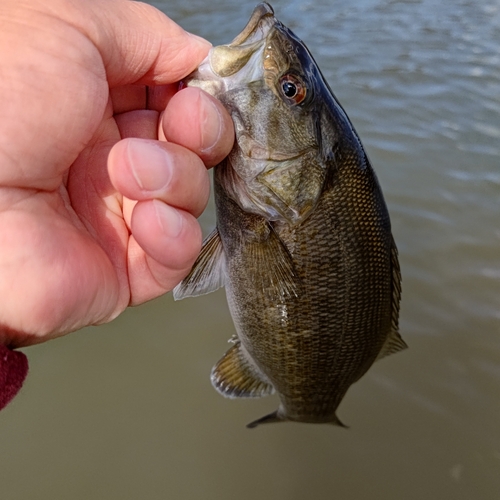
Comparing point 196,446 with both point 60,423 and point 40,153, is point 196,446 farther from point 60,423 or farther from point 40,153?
point 40,153

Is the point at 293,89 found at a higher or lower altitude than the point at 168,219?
higher

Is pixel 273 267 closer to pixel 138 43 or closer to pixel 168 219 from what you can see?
pixel 168 219

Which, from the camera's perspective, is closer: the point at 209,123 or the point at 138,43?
the point at 209,123

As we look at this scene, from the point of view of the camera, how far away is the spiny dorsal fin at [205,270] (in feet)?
5.64

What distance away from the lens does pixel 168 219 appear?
1.24 meters

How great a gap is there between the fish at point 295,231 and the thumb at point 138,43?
6 centimetres

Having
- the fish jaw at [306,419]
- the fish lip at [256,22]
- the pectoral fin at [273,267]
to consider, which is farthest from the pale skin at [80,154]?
the fish jaw at [306,419]

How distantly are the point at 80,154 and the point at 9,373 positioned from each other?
0.63m

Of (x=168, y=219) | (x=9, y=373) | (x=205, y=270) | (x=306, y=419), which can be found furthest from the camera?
(x=306, y=419)

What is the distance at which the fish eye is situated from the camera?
1.34m

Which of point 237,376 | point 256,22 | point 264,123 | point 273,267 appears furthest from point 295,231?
point 237,376

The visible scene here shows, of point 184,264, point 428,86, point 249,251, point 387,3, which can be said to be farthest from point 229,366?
point 387,3

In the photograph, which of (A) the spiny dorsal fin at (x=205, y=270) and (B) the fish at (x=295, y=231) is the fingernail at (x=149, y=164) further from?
(A) the spiny dorsal fin at (x=205, y=270)

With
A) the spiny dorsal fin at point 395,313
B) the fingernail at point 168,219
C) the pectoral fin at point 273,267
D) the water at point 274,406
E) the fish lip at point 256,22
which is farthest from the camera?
the water at point 274,406
